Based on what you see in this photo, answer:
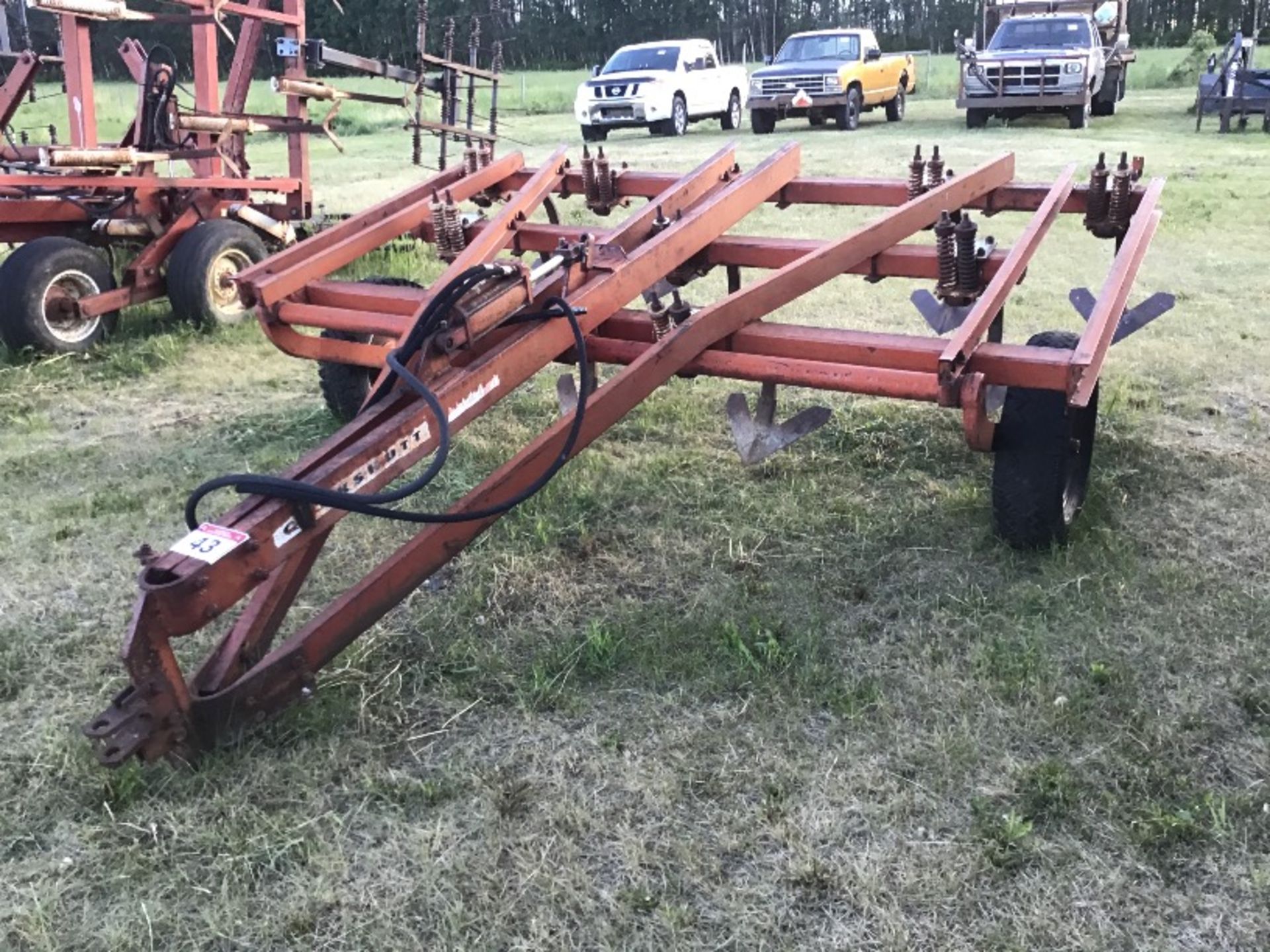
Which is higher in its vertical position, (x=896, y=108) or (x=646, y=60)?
(x=646, y=60)

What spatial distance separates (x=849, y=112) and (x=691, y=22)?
1531 inches

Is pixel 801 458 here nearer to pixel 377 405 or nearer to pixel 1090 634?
pixel 1090 634

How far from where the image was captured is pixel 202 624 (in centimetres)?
252

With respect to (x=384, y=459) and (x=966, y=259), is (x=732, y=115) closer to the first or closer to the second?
(x=966, y=259)

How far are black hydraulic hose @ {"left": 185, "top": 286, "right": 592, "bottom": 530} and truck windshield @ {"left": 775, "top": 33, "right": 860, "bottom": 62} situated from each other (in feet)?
64.2

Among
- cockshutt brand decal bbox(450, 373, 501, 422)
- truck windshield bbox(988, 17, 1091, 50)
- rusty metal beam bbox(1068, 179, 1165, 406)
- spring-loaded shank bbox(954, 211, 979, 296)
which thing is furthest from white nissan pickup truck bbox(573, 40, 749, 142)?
cockshutt brand decal bbox(450, 373, 501, 422)

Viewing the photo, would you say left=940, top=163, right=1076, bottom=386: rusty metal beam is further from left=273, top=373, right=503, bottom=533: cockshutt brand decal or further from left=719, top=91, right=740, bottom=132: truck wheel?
left=719, top=91, right=740, bottom=132: truck wheel

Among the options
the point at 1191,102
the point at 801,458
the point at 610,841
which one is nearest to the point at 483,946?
the point at 610,841

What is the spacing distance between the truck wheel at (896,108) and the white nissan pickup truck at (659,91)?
2.98m

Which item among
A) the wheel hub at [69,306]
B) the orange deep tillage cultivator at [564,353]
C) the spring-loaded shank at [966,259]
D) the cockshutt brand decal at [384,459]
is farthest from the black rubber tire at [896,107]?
the cockshutt brand decal at [384,459]

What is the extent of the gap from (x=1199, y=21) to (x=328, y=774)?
185 feet

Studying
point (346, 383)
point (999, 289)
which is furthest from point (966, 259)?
point (346, 383)

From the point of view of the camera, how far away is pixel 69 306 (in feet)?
22.3

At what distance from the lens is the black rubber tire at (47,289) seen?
6496 mm
